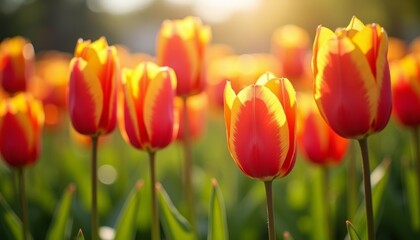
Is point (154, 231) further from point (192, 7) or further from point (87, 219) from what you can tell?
point (192, 7)

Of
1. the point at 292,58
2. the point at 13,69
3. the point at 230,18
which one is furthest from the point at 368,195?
the point at 230,18

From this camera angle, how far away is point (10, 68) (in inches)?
117

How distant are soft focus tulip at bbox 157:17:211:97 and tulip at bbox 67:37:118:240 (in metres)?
0.54

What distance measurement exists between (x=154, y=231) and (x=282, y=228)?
879mm

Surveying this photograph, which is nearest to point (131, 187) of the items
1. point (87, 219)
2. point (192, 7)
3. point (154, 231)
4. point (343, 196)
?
point (87, 219)

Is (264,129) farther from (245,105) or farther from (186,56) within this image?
(186,56)

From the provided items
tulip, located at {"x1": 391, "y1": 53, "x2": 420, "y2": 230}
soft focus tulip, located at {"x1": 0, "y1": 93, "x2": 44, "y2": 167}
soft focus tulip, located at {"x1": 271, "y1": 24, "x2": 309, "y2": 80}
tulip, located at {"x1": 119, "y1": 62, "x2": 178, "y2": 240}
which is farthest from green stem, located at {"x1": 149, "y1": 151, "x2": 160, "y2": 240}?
soft focus tulip, located at {"x1": 271, "y1": 24, "x2": 309, "y2": 80}

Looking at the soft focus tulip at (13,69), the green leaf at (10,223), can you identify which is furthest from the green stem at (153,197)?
the soft focus tulip at (13,69)

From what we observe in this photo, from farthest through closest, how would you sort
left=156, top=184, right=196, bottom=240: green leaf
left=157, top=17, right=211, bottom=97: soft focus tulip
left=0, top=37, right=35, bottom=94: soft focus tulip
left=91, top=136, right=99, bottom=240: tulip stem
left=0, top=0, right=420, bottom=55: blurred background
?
left=0, top=0, right=420, bottom=55: blurred background
left=0, top=37, right=35, bottom=94: soft focus tulip
left=157, top=17, right=211, bottom=97: soft focus tulip
left=156, top=184, right=196, bottom=240: green leaf
left=91, top=136, right=99, bottom=240: tulip stem

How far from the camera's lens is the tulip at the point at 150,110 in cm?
167

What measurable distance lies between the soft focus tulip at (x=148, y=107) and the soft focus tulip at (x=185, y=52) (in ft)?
1.62

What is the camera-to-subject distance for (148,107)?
65.9 inches

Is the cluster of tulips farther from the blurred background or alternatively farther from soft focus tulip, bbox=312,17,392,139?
the blurred background

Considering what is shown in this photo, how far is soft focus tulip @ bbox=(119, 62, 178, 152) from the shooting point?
5.50 feet
